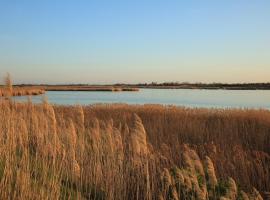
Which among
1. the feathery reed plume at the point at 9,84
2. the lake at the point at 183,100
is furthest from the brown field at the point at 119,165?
the lake at the point at 183,100

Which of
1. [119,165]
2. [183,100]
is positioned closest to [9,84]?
[119,165]

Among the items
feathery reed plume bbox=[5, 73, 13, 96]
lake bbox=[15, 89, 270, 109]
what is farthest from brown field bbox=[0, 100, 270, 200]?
lake bbox=[15, 89, 270, 109]

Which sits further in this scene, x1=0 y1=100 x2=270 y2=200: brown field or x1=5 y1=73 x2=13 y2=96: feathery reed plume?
x1=5 y1=73 x2=13 y2=96: feathery reed plume

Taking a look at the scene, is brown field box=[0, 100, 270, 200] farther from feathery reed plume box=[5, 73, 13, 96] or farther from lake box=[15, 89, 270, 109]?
lake box=[15, 89, 270, 109]

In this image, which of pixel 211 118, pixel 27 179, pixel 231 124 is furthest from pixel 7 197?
pixel 211 118

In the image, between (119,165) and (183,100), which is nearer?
(119,165)

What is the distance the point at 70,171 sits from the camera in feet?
21.1

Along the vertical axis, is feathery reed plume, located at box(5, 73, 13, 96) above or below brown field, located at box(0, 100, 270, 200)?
above

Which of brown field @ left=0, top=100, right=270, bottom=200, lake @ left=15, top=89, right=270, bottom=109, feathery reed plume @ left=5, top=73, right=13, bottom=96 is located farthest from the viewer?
lake @ left=15, top=89, right=270, bottom=109

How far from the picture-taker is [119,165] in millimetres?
6961

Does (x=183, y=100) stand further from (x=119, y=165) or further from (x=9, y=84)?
(x=9, y=84)

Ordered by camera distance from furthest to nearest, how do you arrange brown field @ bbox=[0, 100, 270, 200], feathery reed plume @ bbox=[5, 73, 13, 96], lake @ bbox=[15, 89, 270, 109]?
1. lake @ bbox=[15, 89, 270, 109]
2. feathery reed plume @ bbox=[5, 73, 13, 96]
3. brown field @ bbox=[0, 100, 270, 200]

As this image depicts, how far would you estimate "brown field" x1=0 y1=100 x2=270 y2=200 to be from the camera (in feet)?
16.6

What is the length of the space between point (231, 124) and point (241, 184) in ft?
17.1
